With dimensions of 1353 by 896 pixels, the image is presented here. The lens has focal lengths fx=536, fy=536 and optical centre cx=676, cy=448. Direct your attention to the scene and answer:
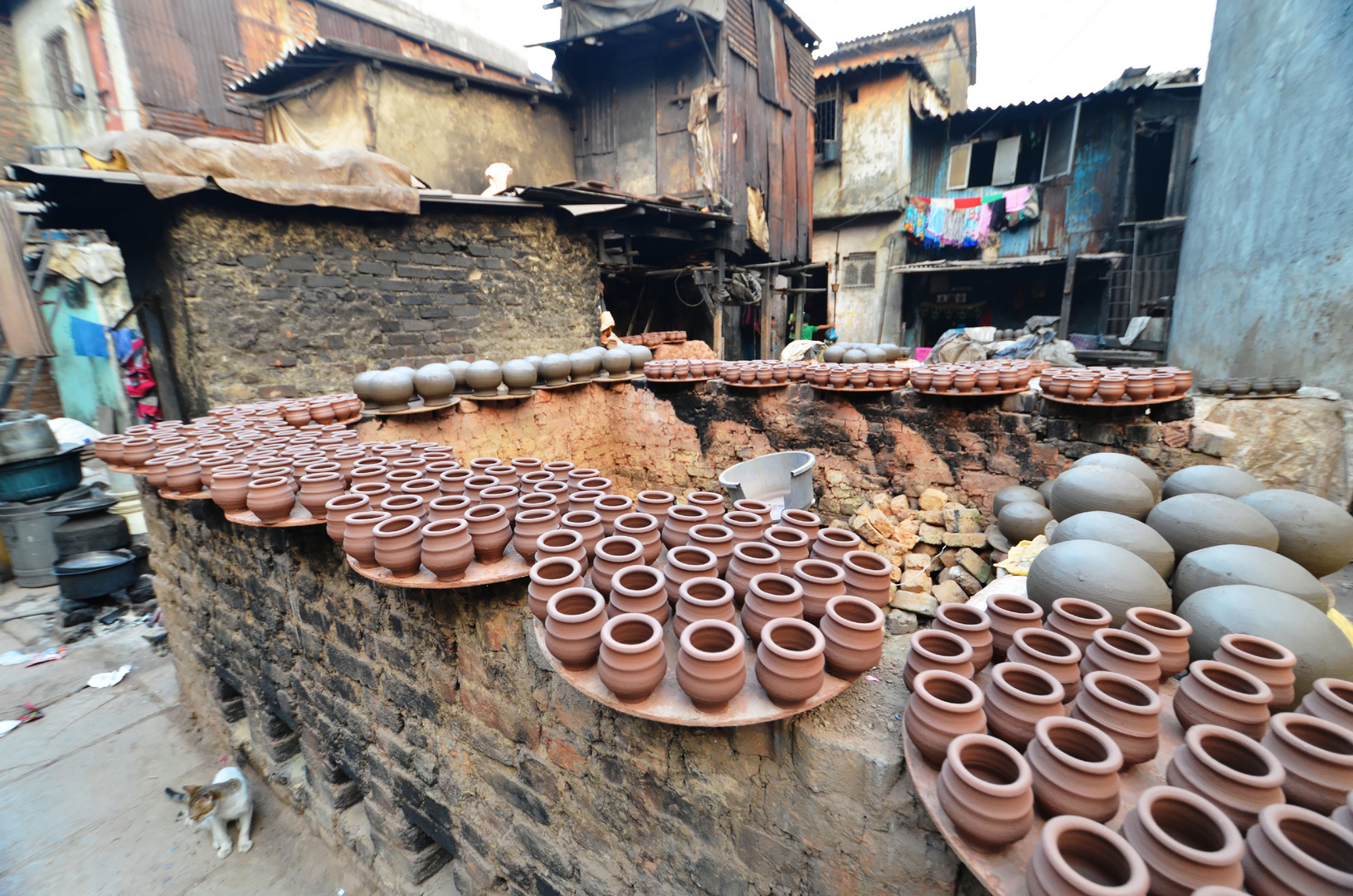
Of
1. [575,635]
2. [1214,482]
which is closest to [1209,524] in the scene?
[1214,482]

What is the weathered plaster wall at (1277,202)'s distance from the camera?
4277 millimetres

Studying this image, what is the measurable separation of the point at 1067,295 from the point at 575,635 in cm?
1410

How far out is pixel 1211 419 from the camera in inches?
171

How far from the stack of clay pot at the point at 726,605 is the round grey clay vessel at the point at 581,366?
452cm

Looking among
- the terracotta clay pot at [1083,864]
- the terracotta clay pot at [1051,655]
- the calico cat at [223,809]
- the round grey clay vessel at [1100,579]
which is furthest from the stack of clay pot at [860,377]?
the calico cat at [223,809]

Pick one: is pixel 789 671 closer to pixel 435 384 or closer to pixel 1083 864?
pixel 1083 864

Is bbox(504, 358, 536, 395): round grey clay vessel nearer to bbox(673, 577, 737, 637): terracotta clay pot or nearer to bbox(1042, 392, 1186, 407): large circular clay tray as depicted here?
bbox(673, 577, 737, 637): terracotta clay pot

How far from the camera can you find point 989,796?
961 mm

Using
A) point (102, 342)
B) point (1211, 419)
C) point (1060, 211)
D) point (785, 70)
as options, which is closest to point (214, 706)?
point (1211, 419)

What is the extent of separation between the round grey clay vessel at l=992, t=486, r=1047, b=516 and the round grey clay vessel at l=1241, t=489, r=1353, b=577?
5.24 ft

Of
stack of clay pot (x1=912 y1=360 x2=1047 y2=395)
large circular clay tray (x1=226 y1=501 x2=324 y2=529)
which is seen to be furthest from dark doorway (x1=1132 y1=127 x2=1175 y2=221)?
large circular clay tray (x1=226 y1=501 x2=324 y2=529)

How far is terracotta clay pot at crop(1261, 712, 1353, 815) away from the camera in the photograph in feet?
3.29

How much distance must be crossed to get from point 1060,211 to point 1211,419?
10.5 meters

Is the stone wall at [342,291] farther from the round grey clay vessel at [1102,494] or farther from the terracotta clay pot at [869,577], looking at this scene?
the round grey clay vessel at [1102,494]
